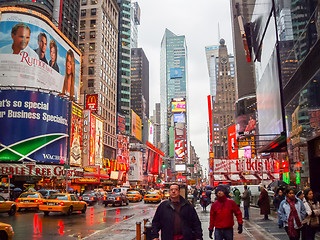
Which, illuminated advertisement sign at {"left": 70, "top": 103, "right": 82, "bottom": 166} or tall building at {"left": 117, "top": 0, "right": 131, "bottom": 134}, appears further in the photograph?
tall building at {"left": 117, "top": 0, "right": 131, "bottom": 134}

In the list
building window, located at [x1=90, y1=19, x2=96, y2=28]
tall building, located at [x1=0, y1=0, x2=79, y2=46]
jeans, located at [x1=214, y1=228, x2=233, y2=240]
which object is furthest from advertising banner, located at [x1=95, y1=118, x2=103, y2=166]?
jeans, located at [x1=214, y1=228, x2=233, y2=240]

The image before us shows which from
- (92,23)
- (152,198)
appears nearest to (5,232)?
(152,198)

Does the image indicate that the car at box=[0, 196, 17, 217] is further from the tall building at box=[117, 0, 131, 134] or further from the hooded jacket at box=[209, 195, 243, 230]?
the tall building at box=[117, 0, 131, 134]

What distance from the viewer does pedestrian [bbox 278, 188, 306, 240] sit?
7758 millimetres

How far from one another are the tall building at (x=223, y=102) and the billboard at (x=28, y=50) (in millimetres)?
120005

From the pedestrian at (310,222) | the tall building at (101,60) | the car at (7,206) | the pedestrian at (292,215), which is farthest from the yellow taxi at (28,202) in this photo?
the tall building at (101,60)

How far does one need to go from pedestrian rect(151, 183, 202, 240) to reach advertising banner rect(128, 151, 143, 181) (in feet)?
328

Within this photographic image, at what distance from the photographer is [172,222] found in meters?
5.48

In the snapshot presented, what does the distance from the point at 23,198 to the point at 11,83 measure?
2840cm

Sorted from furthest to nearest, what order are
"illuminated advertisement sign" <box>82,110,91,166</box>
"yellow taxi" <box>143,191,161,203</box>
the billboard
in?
"illuminated advertisement sign" <box>82,110,91,166</box>, the billboard, "yellow taxi" <box>143,191,161,203</box>

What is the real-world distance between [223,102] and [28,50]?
433 feet

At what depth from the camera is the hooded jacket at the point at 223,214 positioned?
7209 millimetres

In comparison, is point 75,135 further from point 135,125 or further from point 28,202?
point 135,125

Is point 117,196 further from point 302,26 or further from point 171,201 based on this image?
Result: point 171,201
